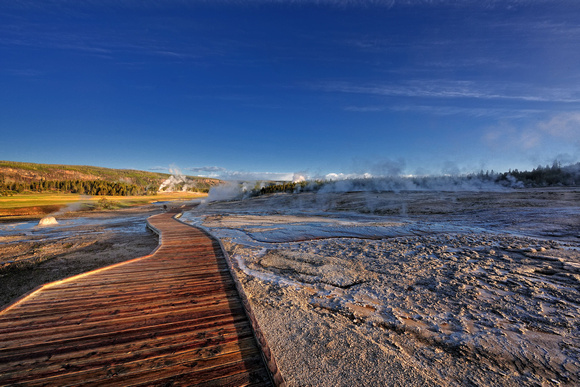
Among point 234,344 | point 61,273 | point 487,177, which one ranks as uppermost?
point 487,177

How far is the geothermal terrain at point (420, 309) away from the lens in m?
2.84

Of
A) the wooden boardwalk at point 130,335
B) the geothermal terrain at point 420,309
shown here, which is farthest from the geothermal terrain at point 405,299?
the wooden boardwalk at point 130,335

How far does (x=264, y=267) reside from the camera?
695 centimetres

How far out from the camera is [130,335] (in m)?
2.96

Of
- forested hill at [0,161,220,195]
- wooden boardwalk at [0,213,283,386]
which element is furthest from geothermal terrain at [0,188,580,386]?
forested hill at [0,161,220,195]

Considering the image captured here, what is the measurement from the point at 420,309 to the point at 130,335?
15.4 ft

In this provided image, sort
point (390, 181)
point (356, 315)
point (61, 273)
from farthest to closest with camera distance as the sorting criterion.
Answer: point (390, 181) → point (61, 273) → point (356, 315)

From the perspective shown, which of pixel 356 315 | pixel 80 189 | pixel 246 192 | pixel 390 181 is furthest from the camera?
pixel 80 189

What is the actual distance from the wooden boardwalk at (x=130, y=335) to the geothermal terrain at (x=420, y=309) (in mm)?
717

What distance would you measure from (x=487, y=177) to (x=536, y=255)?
52800mm

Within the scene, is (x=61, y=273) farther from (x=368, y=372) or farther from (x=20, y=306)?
(x=368, y=372)

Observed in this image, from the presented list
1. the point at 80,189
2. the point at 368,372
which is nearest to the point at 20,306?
the point at 368,372

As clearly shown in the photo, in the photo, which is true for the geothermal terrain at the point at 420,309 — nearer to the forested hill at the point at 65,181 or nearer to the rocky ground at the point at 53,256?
the rocky ground at the point at 53,256

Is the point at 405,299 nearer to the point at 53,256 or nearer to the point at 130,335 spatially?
the point at 130,335
